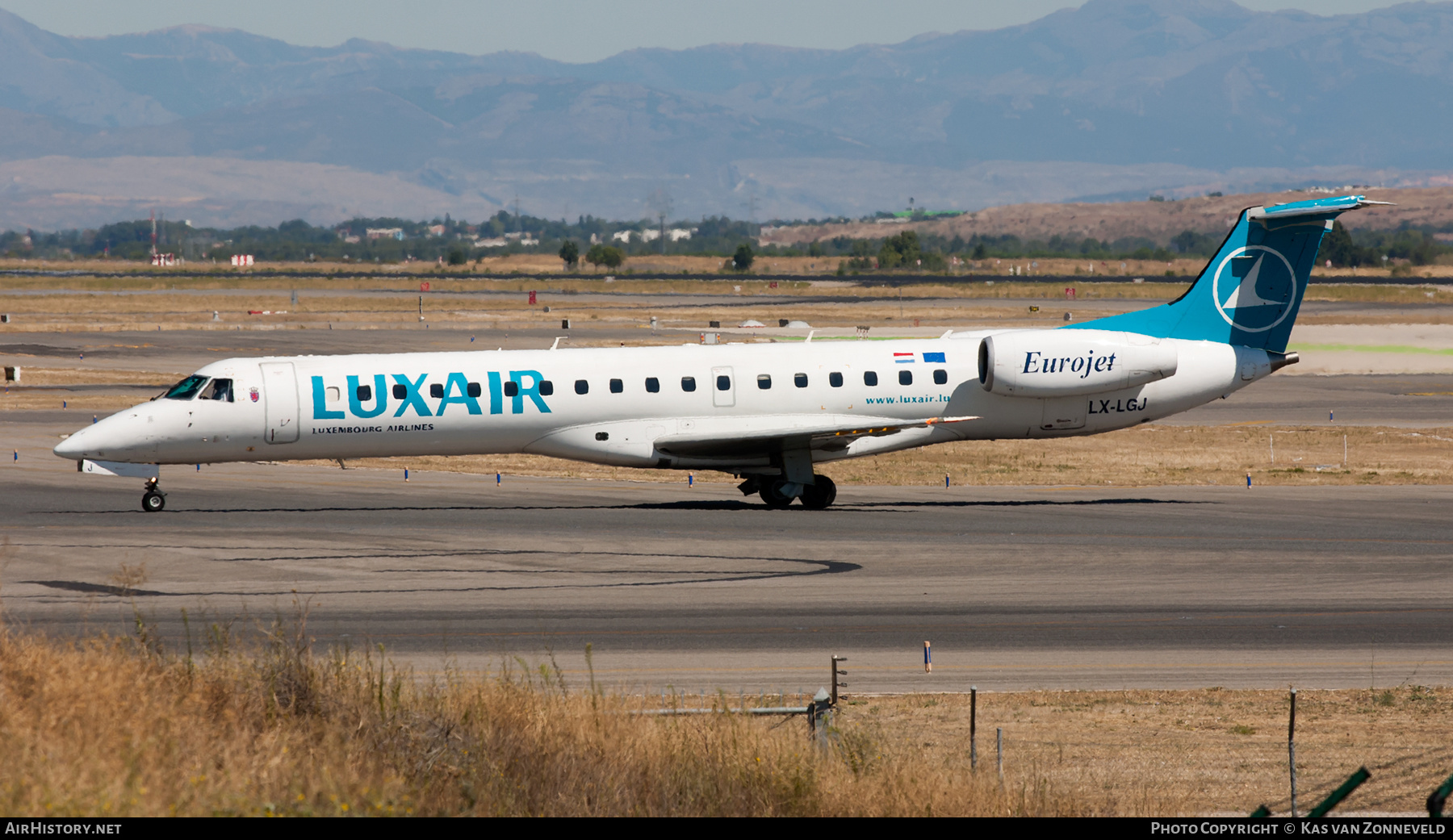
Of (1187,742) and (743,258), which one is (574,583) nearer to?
(1187,742)

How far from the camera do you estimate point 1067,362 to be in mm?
32719

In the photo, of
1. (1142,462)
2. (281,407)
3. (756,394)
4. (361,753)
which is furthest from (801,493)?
(361,753)

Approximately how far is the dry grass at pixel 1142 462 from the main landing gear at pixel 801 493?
494cm

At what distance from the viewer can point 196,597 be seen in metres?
22.5

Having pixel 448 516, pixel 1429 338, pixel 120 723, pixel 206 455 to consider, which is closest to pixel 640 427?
pixel 448 516

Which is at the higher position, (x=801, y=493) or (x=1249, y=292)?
(x=1249, y=292)

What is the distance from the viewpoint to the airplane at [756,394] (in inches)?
1194

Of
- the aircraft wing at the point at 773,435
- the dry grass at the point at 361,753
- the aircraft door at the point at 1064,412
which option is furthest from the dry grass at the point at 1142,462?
the dry grass at the point at 361,753

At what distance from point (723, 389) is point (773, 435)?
5.16 ft

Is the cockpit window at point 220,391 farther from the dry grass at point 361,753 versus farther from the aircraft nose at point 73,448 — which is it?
the dry grass at point 361,753

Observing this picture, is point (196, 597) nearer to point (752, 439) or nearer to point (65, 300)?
point (752, 439)

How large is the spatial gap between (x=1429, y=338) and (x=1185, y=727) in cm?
7197

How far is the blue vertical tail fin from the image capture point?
Result: 112 ft

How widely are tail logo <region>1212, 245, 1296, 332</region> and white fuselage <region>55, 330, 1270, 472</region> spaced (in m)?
0.75
